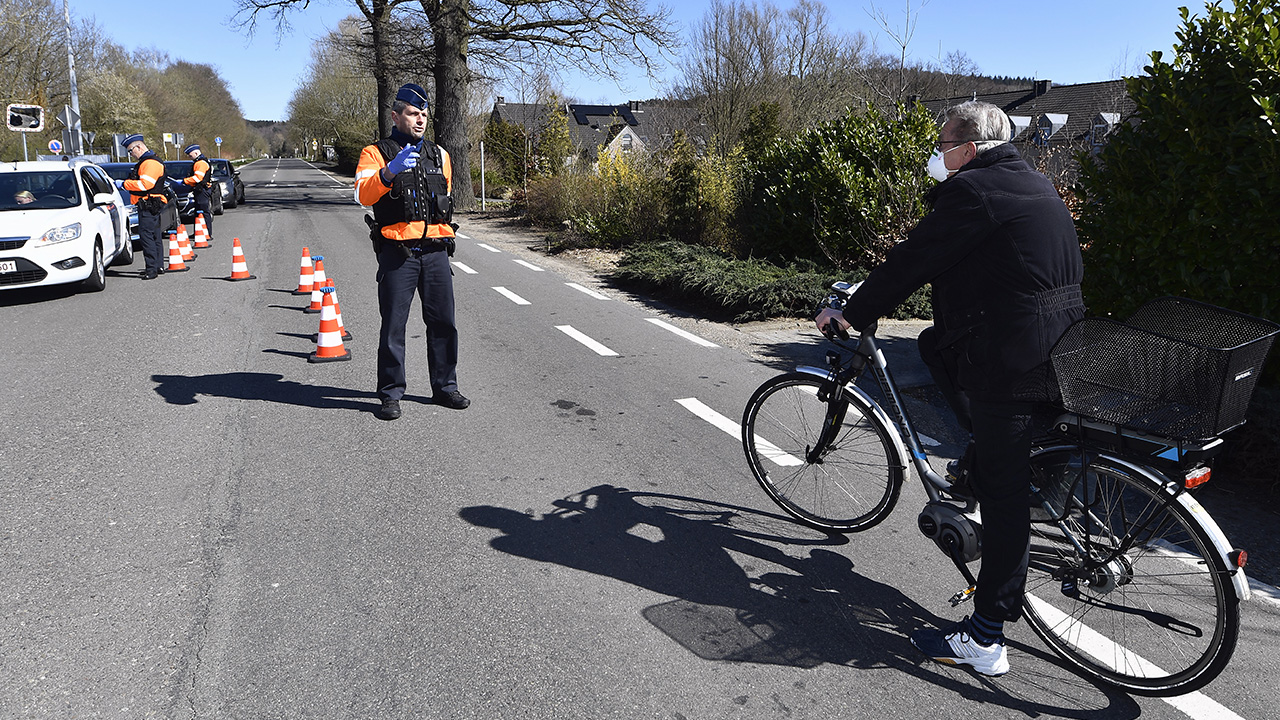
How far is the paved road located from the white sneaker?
0.19 ft

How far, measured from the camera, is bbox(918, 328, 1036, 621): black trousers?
286 centimetres

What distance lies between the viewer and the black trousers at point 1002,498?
286 centimetres

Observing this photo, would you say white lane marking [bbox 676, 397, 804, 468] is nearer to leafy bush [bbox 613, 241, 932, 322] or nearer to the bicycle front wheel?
the bicycle front wheel

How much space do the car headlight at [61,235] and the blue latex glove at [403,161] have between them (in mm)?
7430

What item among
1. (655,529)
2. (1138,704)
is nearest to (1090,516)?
(1138,704)

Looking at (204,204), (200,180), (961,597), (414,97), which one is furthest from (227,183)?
(961,597)

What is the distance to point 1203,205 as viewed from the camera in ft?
16.1

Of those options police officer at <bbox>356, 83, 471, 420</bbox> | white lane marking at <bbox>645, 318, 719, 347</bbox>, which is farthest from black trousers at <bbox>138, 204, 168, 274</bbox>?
police officer at <bbox>356, 83, 471, 420</bbox>

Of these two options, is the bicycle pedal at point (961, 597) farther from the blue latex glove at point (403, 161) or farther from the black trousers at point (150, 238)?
the black trousers at point (150, 238)

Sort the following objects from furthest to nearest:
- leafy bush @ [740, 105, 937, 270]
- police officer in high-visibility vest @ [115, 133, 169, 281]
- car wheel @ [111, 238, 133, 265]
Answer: car wheel @ [111, 238, 133, 265], police officer in high-visibility vest @ [115, 133, 169, 281], leafy bush @ [740, 105, 937, 270]

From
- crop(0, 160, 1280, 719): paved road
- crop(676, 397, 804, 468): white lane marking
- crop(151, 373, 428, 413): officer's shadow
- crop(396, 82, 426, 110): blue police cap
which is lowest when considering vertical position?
crop(0, 160, 1280, 719): paved road

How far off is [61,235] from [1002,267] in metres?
11.2

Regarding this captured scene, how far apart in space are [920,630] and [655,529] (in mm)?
1353

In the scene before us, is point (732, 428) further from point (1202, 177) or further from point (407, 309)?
point (1202, 177)
